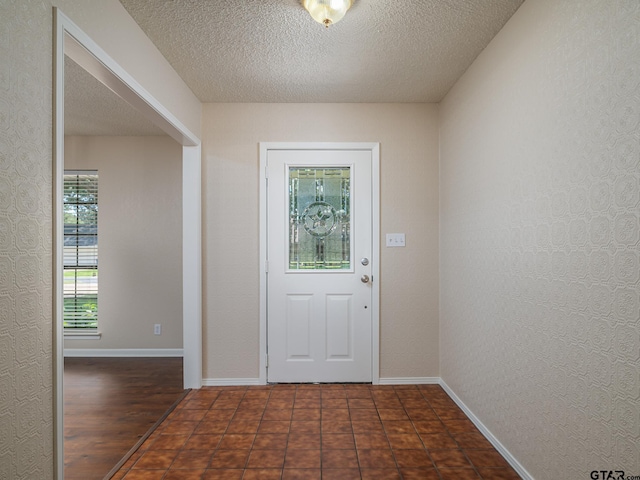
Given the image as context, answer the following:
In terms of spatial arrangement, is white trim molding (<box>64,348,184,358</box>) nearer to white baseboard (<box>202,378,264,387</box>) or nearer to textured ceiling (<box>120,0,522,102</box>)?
white baseboard (<box>202,378,264,387</box>)

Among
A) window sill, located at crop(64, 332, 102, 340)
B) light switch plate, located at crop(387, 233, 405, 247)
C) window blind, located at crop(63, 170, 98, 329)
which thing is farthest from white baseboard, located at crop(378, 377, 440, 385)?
window blind, located at crop(63, 170, 98, 329)

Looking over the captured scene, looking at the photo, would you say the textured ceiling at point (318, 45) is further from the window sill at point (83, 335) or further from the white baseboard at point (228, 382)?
the window sill at point (83, 335)

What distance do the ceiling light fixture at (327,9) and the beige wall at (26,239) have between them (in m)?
1.03

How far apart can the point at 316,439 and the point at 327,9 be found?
241cm

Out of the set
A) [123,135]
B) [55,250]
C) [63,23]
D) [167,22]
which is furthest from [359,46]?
[123,135]

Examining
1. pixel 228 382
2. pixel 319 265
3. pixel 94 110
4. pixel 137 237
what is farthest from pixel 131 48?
pixel 228 382

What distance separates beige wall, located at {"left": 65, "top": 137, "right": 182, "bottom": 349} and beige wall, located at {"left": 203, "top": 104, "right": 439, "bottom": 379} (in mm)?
1055

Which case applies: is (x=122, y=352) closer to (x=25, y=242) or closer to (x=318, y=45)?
(x=25, y=242)

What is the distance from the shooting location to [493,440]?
202 cm

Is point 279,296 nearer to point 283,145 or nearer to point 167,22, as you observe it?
point 283,145

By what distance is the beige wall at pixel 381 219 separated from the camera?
289cm

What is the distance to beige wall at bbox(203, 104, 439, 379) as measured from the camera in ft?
9.49

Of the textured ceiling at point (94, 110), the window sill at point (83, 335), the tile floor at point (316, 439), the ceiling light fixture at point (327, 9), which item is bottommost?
the tile floor at point (316, 439)

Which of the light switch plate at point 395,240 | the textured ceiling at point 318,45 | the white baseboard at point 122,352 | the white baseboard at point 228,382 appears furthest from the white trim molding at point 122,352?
the textured ceiling at point 318,45
